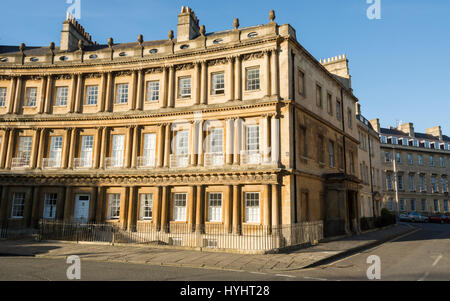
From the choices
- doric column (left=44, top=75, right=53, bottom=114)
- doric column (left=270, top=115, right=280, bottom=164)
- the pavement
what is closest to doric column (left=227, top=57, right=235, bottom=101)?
doric column (left=270, top=115, right=280, bottom=164)

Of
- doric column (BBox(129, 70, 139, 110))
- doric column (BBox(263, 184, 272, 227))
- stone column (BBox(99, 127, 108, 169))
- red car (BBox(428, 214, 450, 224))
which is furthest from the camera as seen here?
red car (BBox(428, 214, 450, 224))

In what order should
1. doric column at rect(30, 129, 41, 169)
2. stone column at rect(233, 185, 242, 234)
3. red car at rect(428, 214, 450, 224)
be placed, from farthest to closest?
red car at rect(428, 214, 450, 224) < doric column at rect(30, 129, 41, 169) < stone column at rect(233, 185, 242, 234)

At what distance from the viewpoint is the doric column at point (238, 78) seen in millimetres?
22516

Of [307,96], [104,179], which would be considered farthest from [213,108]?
[104,179]

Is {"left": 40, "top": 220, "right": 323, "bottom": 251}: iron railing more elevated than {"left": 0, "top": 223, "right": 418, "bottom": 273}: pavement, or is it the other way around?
{"left": 40, "top": 220, "right": 323, "bottom": 251}: iron railing

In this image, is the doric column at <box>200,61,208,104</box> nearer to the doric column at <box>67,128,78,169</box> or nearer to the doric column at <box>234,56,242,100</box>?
the doric column at <box>234,56,242,100</box>

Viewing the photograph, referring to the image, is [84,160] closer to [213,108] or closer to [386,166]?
[213,108]

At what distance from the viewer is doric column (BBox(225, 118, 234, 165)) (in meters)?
21.8

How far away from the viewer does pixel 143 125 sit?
24797 mm

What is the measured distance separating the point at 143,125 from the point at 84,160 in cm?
534

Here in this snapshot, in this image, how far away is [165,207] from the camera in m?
22.8

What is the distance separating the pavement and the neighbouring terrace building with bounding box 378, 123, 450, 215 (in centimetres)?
4289

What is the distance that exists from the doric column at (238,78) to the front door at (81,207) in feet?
43.2

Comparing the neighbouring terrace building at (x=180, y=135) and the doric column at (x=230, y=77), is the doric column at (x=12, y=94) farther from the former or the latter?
the doric column at (x=230, y=77)
